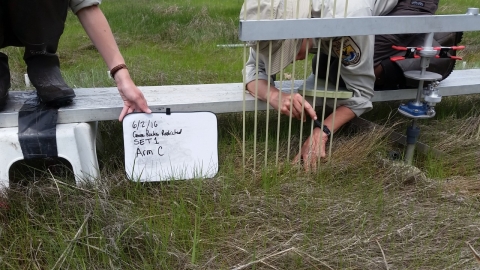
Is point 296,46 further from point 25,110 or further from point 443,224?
point 25,110

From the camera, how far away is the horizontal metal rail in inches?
67.3

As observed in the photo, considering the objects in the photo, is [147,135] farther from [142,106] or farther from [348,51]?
[348,51]

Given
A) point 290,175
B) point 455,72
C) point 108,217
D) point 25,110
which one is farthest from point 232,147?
point 455,72

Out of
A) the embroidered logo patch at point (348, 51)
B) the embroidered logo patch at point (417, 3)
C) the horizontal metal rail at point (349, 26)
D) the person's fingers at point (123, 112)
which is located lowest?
the person's fingers at point (123, 112)

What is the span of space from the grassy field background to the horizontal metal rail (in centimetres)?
52

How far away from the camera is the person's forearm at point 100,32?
74.7 inches

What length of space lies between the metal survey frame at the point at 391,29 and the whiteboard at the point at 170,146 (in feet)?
1.48

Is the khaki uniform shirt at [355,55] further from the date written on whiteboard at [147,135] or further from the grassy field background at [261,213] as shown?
the date written on whiteboard at [147,135]

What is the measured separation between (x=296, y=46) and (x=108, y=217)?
938 millimetres

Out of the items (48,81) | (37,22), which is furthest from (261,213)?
(37,22)

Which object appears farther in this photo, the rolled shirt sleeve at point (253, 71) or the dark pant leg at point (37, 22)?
the rolled shirt sleeve at point (253, 71)

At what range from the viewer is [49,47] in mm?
1922

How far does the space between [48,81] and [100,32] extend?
0.28 meters

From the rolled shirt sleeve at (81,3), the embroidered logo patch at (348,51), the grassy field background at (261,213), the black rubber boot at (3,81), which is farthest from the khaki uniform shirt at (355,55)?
the black rubber boot at (3,81)
